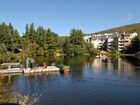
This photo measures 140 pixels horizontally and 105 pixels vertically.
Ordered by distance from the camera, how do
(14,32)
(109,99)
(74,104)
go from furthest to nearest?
(14,32) → (109,99) → (74,104)

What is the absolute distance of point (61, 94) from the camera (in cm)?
3350

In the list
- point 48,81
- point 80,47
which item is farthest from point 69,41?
point 48,81

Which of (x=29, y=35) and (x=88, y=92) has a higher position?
(x=29, y=35)

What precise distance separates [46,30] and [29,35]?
35.7ft

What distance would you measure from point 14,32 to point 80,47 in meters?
43.4

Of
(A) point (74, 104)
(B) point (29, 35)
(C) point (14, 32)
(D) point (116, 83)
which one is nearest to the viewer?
(A) point (74, 104)

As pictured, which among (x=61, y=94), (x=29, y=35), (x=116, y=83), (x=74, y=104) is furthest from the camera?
(x=29, y=35)

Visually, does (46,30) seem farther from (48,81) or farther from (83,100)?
(83,100)

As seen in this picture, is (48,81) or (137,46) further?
(137,46)

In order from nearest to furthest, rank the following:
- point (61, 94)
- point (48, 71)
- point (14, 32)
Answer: point (61, 94)
point (48, 71)
point (14, 32)

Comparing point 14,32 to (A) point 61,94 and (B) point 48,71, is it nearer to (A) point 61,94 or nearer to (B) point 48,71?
(B) point 48,71

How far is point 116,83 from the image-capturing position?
138ft

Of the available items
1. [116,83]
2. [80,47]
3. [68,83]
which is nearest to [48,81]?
[68,83]

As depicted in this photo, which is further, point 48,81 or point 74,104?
point 48,81
